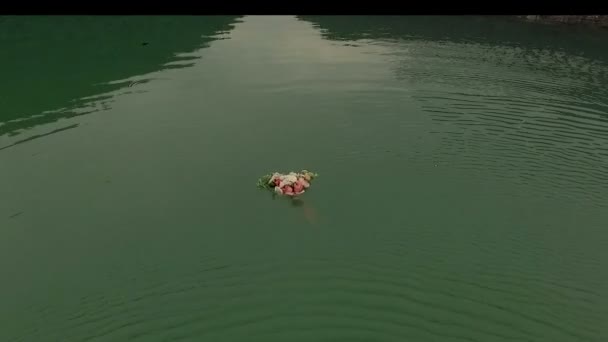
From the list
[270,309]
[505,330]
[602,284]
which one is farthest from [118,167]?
[602,284]

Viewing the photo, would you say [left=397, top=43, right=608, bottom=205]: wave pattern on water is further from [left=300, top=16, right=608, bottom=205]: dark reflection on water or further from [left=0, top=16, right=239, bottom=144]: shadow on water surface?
[left=0, top=16, right=239, bottom=144]: shadow on water surface

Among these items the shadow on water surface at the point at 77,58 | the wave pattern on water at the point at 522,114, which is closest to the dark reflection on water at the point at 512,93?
the wave pattern on water at the point at 522,114

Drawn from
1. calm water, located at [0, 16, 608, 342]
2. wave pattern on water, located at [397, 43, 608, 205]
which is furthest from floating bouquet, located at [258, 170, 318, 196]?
wave pattern on water, located at [397, 43, 608, 205]

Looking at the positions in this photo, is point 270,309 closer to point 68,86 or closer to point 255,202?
point 255,202

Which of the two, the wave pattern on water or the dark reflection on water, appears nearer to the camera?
the wave pattern on water

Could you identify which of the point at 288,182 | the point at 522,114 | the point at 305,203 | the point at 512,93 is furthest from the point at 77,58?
the point at 522,114
